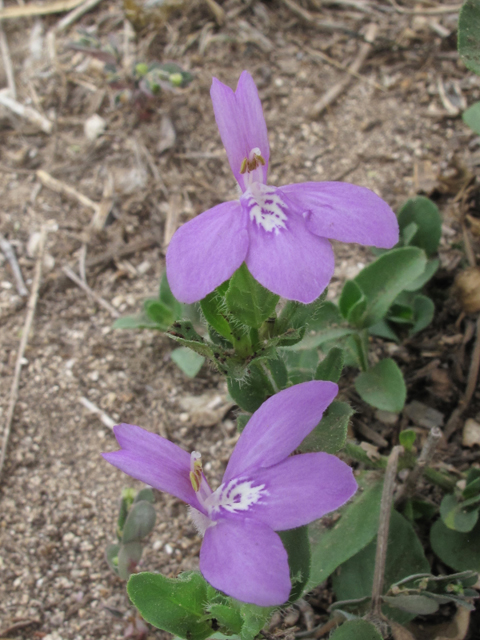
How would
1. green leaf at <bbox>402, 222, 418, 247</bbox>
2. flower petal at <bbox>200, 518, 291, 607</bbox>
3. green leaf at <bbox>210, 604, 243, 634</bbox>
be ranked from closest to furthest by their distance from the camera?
flower petal at <bbox>200, 518, 291, 607</bbox> → green leaf at <bbox>210, 604, 243, 634</bbox> → green leaf at <bbox>402, 222, 418, 247</bbox>

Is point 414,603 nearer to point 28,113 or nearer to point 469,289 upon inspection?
point 469,289

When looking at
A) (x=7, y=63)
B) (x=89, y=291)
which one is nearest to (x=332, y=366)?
(x=89, y=291)

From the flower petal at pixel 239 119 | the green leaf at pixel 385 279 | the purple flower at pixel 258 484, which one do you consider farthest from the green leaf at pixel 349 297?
the purple flower at pixel 258 484

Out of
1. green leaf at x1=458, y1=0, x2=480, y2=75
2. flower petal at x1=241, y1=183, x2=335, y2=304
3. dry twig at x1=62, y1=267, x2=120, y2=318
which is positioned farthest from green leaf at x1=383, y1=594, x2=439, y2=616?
dry twig at x1=62, y1=267, x2=120, y2=318

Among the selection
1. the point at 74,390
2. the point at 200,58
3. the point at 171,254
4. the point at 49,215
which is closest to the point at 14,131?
the point at 49,215

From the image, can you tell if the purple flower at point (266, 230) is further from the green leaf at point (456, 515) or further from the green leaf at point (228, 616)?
the green leaf at point (456, 515)

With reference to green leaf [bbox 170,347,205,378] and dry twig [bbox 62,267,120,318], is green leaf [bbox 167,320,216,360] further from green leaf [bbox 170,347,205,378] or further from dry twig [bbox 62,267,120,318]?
dry twig [bbox 62,267,120,318]
